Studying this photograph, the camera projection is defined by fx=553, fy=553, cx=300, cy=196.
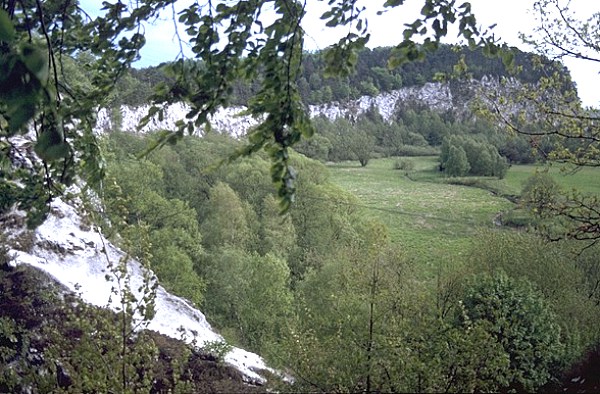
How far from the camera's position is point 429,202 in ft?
184

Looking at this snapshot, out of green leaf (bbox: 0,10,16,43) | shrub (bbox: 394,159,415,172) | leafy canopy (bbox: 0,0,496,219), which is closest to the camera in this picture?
green leaf (bbox: 0,10,16,43)

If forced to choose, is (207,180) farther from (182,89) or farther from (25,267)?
(182,89)

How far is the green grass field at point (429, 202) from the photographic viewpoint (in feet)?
133

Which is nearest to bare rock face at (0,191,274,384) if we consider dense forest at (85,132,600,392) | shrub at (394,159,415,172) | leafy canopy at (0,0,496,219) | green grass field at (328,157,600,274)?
dense forest at (85,132,600,392)

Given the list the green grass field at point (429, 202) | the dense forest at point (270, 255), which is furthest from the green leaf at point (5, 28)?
the green grass field at point (429, 202)

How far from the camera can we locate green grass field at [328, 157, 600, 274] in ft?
133

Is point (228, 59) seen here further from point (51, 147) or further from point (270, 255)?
point (270, 255)

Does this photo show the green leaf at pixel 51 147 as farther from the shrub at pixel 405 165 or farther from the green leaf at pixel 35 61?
the shrub at pixel 405 165

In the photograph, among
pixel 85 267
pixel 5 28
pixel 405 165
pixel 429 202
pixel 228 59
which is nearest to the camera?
pixel 5 28

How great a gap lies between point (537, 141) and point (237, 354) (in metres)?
5.43

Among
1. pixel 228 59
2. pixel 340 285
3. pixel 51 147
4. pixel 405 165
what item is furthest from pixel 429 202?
pixel 51 147

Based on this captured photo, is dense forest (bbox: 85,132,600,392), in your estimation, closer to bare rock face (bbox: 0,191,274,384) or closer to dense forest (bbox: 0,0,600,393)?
dense forest (bbox: 0,0,600,393)

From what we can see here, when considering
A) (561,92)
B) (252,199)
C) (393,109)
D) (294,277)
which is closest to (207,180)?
(252,199)

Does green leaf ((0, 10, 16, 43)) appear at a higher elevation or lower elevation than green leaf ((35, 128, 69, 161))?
higher
